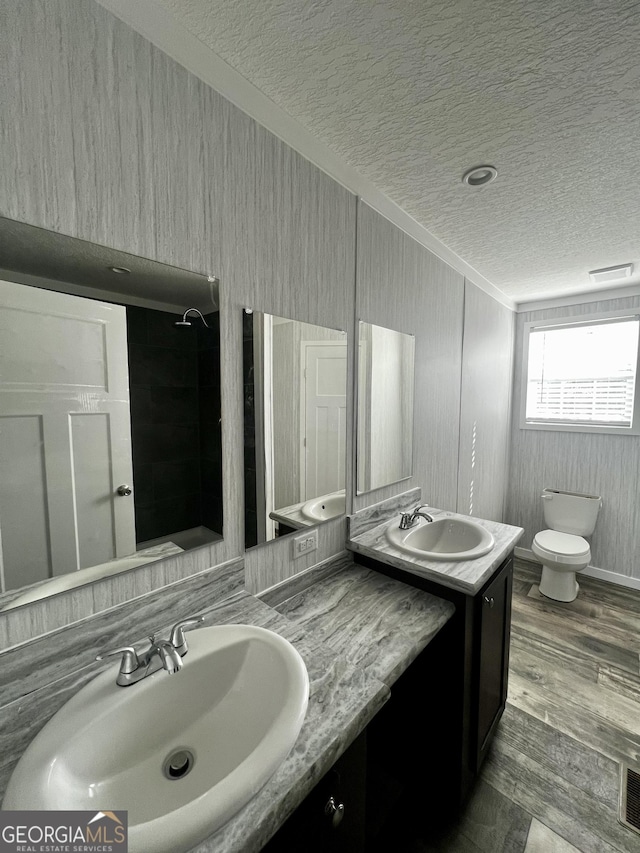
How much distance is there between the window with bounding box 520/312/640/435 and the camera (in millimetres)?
2793

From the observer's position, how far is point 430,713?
1.28m

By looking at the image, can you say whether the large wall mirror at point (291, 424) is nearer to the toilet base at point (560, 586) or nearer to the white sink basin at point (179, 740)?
A: the white sink basin at point (179, 740)

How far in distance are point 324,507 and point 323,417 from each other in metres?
0.37

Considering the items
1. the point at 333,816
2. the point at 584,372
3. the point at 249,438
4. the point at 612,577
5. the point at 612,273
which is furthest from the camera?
the point at 584,372

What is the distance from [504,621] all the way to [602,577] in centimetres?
211

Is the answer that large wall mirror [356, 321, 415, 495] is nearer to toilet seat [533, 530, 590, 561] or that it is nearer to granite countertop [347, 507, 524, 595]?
granite countertop [347, 507, 524, 595]

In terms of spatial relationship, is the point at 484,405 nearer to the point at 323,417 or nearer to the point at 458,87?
the point at 323,417

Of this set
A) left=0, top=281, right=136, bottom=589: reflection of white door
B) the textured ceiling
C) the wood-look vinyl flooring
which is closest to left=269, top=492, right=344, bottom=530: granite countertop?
left=0, top=281, right=136, bottom=589: reflection of white door

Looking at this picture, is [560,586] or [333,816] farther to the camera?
[560,586]

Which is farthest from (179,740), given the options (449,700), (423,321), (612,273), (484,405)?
(612,273)

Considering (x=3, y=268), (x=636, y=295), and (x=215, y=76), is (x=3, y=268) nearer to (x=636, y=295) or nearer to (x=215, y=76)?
(x=215, y=76)

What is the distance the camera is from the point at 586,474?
9.79 ft

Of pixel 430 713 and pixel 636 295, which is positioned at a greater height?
pixel 636 295

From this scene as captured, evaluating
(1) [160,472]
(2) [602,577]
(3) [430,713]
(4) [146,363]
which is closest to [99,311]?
(4) [146,363]
